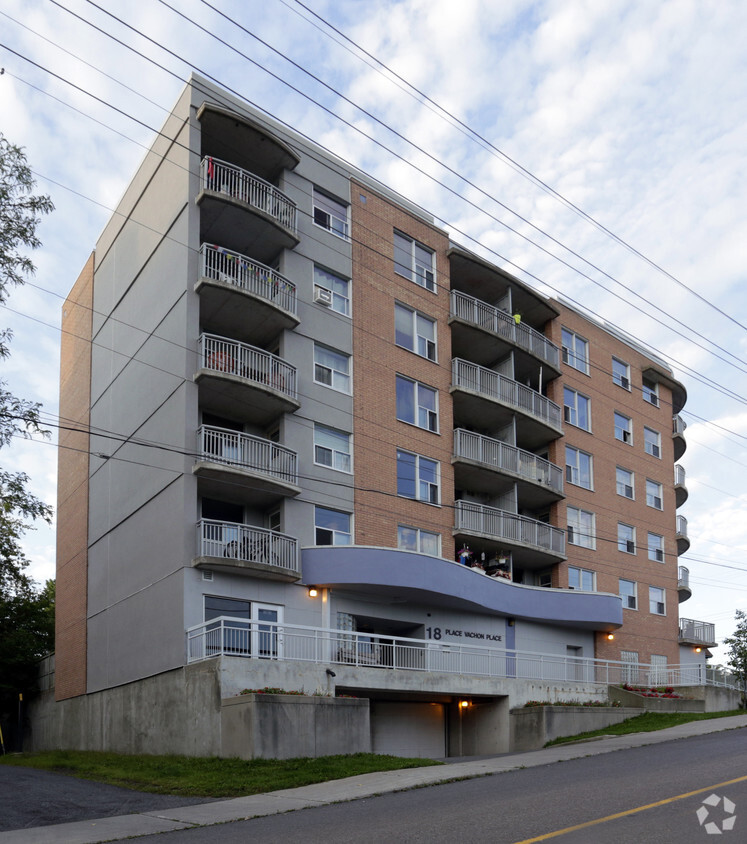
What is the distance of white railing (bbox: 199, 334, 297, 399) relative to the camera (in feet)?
87.6

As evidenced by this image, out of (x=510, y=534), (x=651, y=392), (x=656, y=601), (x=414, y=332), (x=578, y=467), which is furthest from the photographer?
(x=651, y=392)

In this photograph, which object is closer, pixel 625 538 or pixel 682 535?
pixel 625 538

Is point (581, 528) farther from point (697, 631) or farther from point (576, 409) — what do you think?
point (697, 631)

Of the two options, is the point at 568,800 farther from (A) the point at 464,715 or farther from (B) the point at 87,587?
(B) the point at 87,587

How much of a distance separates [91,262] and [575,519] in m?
22.1

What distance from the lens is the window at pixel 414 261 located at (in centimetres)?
3412

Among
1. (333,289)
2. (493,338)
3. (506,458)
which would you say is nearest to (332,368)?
(333,289)

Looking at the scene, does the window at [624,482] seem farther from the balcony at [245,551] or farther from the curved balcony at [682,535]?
the balcony at [245,551]

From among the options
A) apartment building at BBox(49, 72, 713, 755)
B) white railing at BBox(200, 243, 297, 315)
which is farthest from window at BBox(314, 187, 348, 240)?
white railing at BBox(200, 243, 297, 315)

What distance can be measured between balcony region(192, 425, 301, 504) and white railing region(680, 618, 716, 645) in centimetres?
2489

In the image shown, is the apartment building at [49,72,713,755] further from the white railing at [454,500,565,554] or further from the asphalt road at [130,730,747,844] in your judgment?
the asphalt road at [130,730,747,844]

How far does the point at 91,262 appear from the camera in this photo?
37.8 m

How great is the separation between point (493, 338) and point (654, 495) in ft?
Result: 46.0

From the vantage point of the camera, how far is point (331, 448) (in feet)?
97.2
